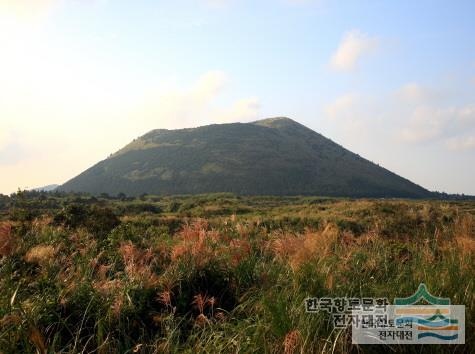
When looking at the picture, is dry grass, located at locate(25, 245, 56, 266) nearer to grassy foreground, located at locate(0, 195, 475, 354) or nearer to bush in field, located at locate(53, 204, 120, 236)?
grassy foreground, located at locate(0, 195, 475, 354)

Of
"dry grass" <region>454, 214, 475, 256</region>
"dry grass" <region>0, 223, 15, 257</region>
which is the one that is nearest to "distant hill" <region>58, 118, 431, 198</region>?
"dry grass" <region>454, 214, 475, 256</region>

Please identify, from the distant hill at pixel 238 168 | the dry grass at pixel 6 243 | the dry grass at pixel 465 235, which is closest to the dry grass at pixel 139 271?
the dry grass at pixel 6 243

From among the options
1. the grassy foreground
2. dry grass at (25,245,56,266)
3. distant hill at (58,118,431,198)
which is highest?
distant hill at (58,118,431,198)

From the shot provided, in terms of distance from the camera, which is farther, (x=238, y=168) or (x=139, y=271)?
(x=238, y=168)

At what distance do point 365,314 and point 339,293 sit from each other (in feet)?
1.31

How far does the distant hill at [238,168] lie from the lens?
118000 millimetres

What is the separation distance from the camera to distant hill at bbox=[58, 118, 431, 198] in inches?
4646

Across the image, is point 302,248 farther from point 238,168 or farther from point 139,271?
point 238,168

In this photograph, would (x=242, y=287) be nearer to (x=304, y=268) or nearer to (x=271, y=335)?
(x=304, y=268)

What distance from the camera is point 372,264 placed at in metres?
5.14

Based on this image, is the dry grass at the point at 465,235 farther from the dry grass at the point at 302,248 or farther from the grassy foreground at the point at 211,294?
the dry grass at the point at 302,248

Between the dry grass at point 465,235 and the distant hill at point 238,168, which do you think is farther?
the distant hill at point 238,168

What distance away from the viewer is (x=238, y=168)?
12938 centimetres

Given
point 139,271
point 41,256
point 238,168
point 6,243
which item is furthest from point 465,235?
point 238,168
